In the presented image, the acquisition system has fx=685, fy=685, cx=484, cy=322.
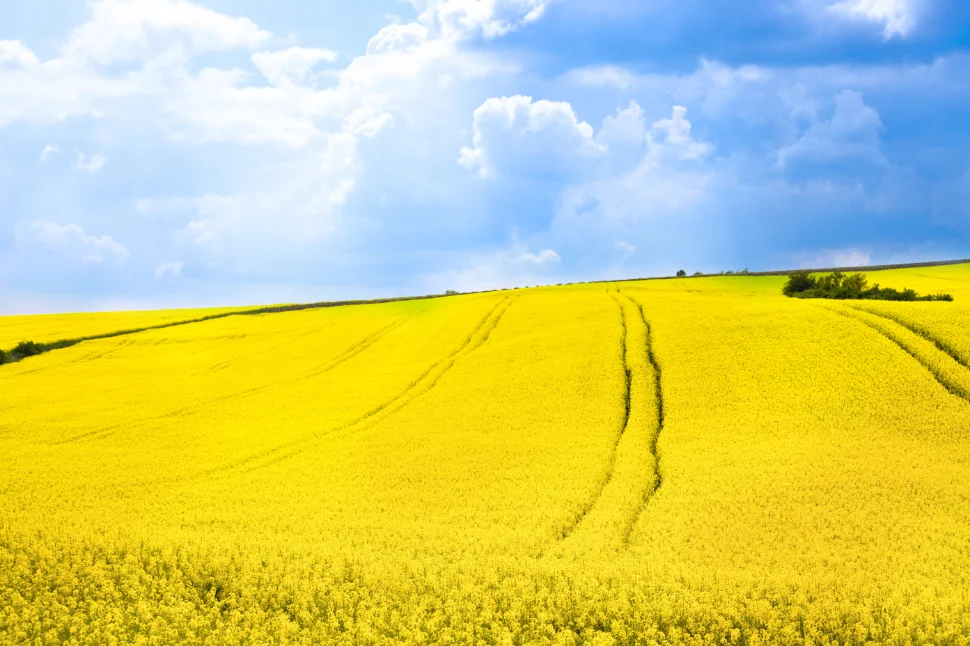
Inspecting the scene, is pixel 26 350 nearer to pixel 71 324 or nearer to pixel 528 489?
pixel 71 324

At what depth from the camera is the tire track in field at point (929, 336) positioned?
2458cm

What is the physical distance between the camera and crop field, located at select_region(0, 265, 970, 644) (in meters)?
11.6

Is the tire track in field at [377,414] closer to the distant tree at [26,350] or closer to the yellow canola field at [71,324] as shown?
the distant tree at [26,350]

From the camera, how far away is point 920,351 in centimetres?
2505

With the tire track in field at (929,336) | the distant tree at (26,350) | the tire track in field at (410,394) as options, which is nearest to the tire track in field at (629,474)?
the tire track in field at (410,394)

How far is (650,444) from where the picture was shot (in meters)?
20.3

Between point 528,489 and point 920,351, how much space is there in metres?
17.0

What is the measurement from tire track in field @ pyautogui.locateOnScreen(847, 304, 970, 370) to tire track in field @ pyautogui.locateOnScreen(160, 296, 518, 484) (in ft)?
58.9

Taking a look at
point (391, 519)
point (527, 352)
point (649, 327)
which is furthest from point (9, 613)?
point (649, 327)

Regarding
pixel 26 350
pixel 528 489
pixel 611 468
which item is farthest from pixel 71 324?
pixel 611 468

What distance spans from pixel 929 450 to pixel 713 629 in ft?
37.9

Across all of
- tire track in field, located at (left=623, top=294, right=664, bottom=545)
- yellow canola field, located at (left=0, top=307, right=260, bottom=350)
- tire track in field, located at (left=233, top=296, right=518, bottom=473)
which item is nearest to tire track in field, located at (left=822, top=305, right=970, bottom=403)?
tire track in field, located at (left=623, top=294, right=664, bottom=545)

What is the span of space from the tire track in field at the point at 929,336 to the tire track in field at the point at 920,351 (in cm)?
11

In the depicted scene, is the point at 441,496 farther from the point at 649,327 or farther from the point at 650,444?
the point at 649,327
